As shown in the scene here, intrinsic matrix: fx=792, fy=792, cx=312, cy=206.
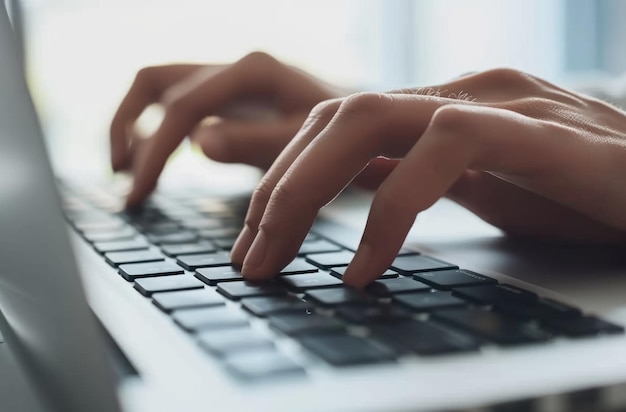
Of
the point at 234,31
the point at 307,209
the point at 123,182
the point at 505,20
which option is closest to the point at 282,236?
the point at 307,209

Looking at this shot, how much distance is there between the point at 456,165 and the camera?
1.44 feet

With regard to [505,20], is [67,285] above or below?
above

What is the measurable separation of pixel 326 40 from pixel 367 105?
2.47 meters

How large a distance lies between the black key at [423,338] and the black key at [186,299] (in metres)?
0.10

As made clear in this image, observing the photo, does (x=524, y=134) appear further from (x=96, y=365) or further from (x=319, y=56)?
(x=319, y=56)

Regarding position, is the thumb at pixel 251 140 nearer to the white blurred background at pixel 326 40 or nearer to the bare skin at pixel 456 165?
the bare skin at pixel 456 165

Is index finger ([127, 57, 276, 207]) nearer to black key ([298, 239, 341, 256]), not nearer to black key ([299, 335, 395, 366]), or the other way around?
black key ([298, 239, 341, 256])

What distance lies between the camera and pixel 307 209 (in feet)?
1.61

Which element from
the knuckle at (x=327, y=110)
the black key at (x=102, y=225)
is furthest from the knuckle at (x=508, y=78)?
the black key at (x=102, y=225)

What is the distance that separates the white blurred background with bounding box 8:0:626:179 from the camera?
104 inches

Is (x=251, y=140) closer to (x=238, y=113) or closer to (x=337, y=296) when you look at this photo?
(x=238, y=113)

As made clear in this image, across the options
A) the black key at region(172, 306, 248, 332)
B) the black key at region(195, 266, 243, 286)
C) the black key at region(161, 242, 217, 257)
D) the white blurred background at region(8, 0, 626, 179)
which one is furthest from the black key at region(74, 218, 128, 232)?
the white blurred background at region(8, 0, 626, 179)

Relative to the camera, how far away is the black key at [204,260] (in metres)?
0.51

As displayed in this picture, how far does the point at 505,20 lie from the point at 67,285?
9.27ft
